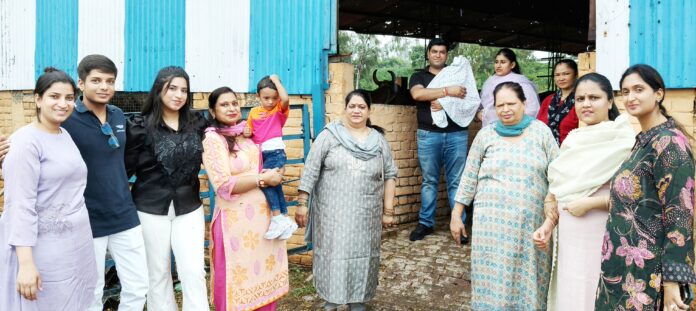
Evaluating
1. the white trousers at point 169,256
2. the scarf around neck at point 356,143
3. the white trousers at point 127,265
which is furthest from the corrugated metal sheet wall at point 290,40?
the white trousers at point 127,265

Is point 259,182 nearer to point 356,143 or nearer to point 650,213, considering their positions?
point 356,143

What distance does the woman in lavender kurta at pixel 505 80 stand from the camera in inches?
199

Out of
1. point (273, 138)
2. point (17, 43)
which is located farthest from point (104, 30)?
point (273, 138)

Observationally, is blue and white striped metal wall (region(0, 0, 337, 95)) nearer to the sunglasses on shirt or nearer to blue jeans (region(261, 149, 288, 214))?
blue jeans (region(261, 149, 288, 214))

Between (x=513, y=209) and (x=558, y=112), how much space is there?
1.64 m

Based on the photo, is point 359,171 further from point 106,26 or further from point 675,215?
point 106,26

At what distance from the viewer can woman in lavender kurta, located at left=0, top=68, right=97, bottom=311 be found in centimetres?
244

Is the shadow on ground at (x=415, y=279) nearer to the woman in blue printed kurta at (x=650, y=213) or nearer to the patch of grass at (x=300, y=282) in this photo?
the patch of grass at (x=300, y=282)

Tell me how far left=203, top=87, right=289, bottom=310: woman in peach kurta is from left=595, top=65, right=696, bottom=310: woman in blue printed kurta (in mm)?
1881

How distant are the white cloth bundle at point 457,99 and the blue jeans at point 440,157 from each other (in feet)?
0.51

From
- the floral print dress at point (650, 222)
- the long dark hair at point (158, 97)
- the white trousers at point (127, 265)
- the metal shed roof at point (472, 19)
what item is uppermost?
the metal shed roof at point (472, 19)

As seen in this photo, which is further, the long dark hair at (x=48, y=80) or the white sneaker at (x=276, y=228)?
the white sneaker at (x=276, y=228)

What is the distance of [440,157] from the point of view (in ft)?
17.9

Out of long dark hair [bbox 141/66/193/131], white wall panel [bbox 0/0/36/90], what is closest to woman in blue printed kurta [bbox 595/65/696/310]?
long dark hair [bbox 141/66/193/131]
